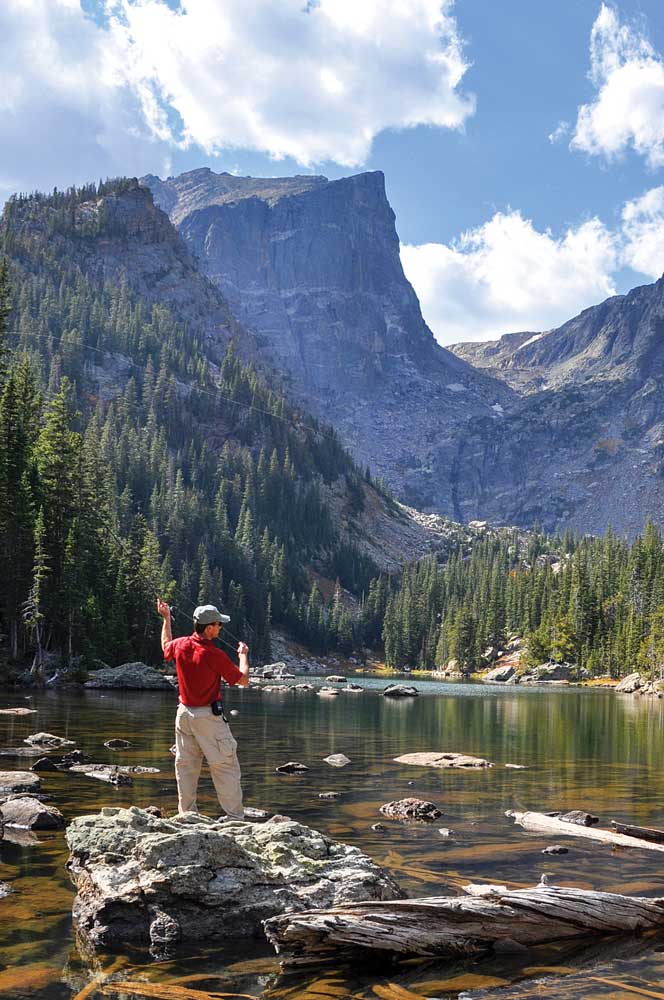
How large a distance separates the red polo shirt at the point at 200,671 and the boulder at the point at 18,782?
7210 millimetres

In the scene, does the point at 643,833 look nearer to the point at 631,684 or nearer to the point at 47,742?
the point at 47,742

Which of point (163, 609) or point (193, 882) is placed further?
point (163, 609)

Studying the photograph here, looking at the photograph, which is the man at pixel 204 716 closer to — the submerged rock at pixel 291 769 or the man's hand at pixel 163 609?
the man's hand at pixel 163 609

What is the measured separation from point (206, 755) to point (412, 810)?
7041 millimetres

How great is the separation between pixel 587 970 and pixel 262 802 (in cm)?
Answer: 981

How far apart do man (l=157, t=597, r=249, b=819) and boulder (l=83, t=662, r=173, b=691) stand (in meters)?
48.1

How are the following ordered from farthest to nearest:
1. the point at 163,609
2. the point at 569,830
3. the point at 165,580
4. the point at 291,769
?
the point at 165,580 → the point at 291,769 → the point at 569,830 → the point at 163,609

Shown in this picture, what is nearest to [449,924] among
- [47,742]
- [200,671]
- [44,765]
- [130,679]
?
[200,671]

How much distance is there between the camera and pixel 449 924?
8.99 meters

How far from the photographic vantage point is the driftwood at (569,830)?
48.4ft

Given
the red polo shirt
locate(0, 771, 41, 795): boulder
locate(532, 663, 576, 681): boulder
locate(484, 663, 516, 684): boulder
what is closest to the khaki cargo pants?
the red polo shirt

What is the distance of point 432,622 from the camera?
187375mm

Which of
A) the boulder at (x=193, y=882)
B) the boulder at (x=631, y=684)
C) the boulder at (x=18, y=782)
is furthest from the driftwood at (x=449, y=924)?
the boulder at (x=631, y=684)

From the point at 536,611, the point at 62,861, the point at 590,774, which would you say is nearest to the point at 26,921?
the point at 62,861
